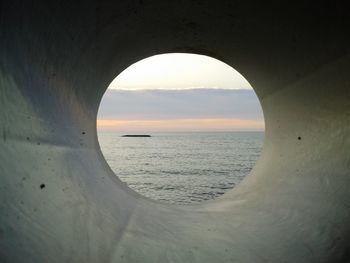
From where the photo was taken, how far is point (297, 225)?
298cm

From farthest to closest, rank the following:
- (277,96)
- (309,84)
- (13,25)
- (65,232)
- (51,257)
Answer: (277,96) < (309,84) < (65,232) < (51,257) < (13,25)

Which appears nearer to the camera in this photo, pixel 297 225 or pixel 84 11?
pixel 84 11

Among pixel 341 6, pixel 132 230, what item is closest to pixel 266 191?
pixel 132 230

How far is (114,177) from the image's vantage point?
165 inches

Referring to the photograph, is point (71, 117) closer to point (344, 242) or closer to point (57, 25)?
point (57, 25)

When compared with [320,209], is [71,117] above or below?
above

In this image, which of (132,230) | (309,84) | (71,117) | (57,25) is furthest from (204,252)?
(57,25)

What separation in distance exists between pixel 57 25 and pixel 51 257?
1.38 metres

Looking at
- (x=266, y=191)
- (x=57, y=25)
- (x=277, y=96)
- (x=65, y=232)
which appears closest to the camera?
(x=65, y=232)

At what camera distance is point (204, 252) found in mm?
2887

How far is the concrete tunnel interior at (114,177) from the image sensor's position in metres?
2.01

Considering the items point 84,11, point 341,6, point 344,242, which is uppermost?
point 341,6

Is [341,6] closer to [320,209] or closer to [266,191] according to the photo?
[320,209]

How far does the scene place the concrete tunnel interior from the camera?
2006 mm
